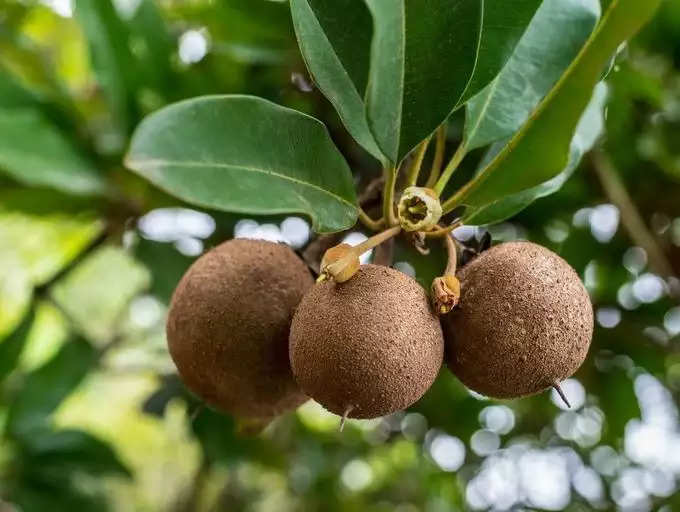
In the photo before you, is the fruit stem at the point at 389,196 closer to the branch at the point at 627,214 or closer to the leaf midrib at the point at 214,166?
the leaf midrib at the point at 214,166

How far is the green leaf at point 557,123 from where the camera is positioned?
597mm

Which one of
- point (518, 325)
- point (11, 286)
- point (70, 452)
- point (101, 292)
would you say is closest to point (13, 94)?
point (70, 452)

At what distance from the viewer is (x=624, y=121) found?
55.7 inches

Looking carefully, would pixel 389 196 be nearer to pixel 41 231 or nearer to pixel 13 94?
pixel 13 94

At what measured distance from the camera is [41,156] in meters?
1.22

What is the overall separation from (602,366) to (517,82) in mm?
1022

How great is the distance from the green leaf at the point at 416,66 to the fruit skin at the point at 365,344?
0.40 ft

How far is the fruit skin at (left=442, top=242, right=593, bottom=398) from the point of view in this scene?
0.69 meters

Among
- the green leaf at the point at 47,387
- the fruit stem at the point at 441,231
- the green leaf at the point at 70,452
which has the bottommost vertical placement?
the green leaf at the point at 70,452

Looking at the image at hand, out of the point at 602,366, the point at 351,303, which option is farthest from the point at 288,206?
the point at 602,366

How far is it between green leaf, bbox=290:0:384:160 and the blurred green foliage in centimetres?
38

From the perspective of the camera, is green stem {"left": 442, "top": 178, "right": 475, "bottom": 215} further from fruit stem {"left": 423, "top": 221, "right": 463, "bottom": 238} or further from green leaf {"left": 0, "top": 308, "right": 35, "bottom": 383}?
green leaf {"left": 0, "top": 308, "right": 35, "bottom": 383}

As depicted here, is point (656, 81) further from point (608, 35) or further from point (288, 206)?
point (288, 206)

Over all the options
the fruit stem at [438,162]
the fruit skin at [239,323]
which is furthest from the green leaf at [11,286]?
the fruit stem at [438,162]
